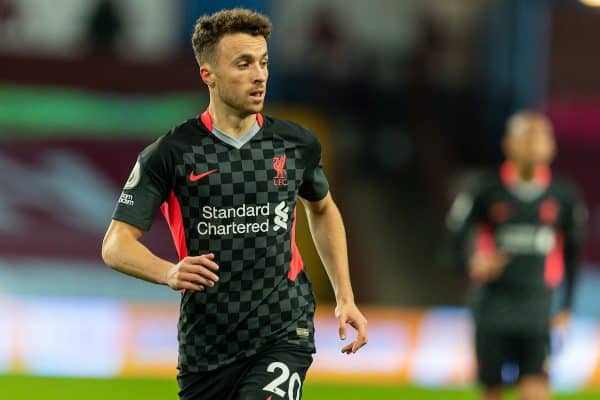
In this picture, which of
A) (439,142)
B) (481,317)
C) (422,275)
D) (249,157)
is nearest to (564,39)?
(439,142)

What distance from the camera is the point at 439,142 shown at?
17016 mm

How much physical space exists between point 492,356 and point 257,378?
3121 mm

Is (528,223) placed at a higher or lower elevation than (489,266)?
higher

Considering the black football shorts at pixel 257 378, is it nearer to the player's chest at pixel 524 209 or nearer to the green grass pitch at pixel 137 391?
the player's chest at pixel 524 209

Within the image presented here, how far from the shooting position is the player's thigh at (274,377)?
4910mm

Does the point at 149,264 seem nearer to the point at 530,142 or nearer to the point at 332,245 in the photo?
the point at 332,245

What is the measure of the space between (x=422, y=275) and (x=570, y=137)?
2.84 meters

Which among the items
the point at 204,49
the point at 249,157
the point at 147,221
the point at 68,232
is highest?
the point at 68,232

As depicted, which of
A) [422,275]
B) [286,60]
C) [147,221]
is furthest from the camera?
[286,60]

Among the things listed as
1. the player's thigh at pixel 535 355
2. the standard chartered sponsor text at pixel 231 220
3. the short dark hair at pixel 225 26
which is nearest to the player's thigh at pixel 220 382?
the standard chartered sponsor text at pixel 231 220

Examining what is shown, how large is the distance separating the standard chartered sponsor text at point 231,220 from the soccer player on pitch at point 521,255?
3083mm

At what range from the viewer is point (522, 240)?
783 centimetres

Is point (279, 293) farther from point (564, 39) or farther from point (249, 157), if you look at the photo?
point (564, 39)

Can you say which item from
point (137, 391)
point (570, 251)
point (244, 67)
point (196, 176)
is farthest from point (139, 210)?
point (137, 391)
